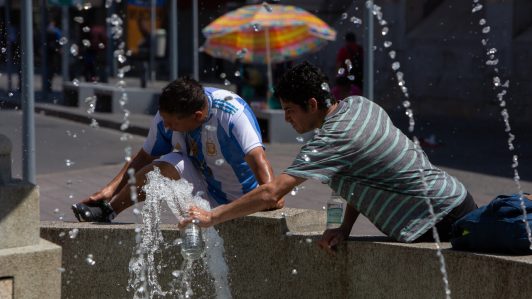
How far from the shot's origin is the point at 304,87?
477 cm

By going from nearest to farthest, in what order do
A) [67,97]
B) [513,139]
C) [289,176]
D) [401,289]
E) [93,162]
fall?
[289,176], [401,289], [93,162], [513,139], [67,97]

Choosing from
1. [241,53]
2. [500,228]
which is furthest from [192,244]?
[241,53]

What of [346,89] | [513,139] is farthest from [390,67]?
[346,89]

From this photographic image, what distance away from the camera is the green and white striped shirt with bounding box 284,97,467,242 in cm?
478

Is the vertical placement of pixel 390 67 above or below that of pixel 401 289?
below

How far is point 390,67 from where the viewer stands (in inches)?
853

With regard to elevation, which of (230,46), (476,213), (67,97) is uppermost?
(476,213)

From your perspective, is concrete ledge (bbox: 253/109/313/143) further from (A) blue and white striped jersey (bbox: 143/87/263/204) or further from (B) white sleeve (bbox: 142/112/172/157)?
(A) blue and white striped jersey (bbox: 143/87/263/204)

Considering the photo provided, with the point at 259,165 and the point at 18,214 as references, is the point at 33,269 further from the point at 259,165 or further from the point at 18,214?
the point at 259,165

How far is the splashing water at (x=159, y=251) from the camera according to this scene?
5.70 m

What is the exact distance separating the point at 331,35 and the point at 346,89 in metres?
3.78

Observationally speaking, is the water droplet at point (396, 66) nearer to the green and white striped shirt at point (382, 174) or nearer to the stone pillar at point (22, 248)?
the green and white striped shirt at point (382, 174)

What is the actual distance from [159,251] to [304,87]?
56.3 inches

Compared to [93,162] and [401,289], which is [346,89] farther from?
[401,289]
